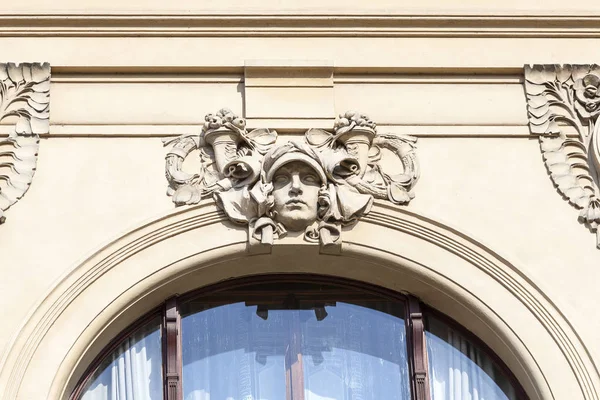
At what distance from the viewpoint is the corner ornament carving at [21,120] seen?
37.5 feet

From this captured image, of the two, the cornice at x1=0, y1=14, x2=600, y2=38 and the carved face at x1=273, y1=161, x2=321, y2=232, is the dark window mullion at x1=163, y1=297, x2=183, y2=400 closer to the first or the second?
the carved face at x1=273, y1=161, x2=321, y2=232

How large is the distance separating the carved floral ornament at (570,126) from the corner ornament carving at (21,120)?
3.54 meters

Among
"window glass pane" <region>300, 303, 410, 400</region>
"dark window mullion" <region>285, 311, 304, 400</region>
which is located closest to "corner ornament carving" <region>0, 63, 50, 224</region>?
"dark window mullion" <region>285, 311, 304, 400</region>

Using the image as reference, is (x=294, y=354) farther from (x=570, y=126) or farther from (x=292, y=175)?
(x=570, y=126)

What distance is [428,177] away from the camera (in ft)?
38.2

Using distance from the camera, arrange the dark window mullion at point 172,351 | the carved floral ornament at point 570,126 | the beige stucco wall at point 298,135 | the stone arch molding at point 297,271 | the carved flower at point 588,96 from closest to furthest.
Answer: the stone arch molding at point 297,271, the beige stucco wall at point 298,135, the dark window mullion at point 172,351, the carved floral ornament at point 570,126, the carved flower at point 588,96

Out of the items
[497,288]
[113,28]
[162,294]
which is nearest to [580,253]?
[497,288]

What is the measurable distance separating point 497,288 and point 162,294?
7.62ft

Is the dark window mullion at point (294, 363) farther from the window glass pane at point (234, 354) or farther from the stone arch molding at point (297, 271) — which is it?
the stone arch molding at point (297, 271)

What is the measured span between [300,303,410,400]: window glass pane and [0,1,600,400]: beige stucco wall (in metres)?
0.32

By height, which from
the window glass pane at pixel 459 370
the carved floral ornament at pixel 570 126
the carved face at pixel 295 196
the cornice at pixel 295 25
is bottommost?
the window glass pane at pixel 459 370

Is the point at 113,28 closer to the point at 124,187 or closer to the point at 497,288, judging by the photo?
the point at 124,187

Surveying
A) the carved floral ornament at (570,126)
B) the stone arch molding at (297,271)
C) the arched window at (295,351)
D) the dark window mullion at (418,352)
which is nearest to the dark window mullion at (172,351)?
the arched window at (295,351)

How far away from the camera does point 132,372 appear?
443 inches
